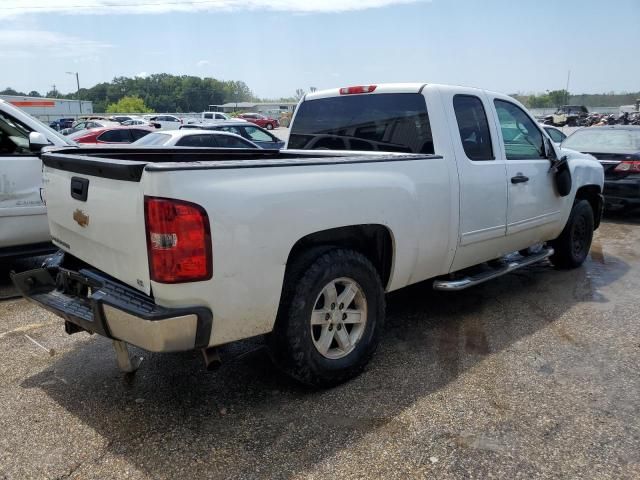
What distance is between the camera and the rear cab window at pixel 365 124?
13.9ft

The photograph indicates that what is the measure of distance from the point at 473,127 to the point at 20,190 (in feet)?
14.1

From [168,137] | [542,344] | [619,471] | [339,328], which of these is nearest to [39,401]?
[339,328]

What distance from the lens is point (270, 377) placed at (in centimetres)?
363

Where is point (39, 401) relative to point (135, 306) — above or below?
below

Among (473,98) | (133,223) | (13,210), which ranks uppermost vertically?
(473,98)

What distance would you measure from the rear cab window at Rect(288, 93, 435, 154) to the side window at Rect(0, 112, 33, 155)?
9.02 ft

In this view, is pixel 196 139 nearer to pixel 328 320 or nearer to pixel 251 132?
pixel 251 132

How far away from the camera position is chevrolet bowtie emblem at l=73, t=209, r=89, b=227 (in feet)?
10.3

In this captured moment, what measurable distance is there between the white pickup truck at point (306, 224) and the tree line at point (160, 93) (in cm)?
13331

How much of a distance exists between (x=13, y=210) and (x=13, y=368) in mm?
2138

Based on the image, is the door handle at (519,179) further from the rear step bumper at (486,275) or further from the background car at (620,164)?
the background car at (620,164)

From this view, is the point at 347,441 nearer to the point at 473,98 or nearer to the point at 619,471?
the point at 619,471

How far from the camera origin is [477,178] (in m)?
4.22

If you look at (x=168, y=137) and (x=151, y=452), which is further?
(x=168, y=137)
